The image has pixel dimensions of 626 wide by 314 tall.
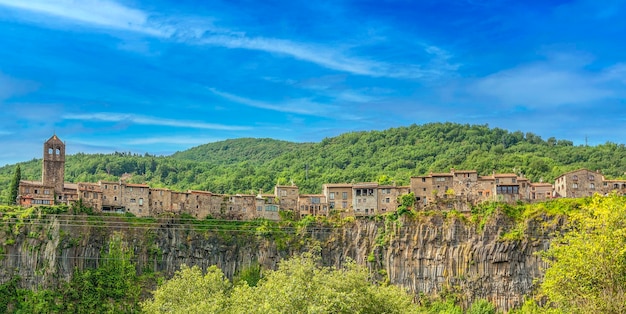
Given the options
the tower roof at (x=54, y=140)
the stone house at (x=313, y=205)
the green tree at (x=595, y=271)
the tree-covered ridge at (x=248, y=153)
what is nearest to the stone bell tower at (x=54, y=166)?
the tower roof at (x=54, y=140)

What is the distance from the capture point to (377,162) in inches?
5453

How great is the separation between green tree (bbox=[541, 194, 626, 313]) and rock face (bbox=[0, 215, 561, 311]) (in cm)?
4197

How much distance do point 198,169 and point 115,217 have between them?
51.7 meters

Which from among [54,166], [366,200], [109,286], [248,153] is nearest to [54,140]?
[54,166]

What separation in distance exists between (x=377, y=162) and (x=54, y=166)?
63.6 metres

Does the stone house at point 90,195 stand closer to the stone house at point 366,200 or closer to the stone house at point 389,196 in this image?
the stone house at point 366,200

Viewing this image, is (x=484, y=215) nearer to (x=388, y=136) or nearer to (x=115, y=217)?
(x=115, y=217)

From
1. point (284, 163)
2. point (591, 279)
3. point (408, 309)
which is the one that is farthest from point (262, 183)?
point (591, 279)

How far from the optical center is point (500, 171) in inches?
4441

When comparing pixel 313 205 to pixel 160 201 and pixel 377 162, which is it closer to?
pixel 160 201

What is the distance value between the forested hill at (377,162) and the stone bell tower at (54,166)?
26.0 meters

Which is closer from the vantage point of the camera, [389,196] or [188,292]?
[188,292]

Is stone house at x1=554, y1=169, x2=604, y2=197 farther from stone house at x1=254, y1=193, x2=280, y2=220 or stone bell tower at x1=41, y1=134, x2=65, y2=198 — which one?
stone bell tower at x1=41, y1=134, x2=65, y2=198

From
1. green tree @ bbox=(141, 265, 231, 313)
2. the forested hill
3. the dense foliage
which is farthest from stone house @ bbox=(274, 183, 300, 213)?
green tree @ bbox=(141, 265, 231, 313)
